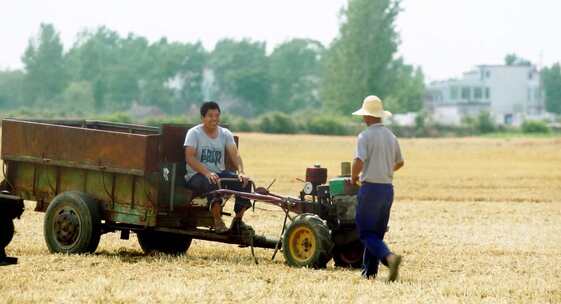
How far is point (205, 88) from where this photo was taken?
593ft

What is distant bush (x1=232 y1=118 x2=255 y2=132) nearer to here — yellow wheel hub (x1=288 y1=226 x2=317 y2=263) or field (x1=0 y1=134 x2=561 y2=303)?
field (x1=0 y1=134 x2=561 y2=303)

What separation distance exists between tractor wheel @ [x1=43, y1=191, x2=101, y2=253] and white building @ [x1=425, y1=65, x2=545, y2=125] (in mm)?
147822

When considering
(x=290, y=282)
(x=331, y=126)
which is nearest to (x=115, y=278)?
(x=290, y=282)

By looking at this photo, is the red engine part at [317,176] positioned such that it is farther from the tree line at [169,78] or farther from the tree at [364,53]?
the tree line at [169,78]

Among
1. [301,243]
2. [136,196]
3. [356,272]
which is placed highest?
[136,196]

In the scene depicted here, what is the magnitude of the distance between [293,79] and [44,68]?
38049 mm

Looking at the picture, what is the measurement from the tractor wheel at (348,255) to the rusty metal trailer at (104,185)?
73 cm

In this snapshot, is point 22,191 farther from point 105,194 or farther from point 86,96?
point 86,96

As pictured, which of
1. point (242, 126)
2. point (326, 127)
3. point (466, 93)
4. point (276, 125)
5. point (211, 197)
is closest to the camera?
point (211, 197)

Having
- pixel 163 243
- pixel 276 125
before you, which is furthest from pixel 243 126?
pixel 163 243

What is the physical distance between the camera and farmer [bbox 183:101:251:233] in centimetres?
1405

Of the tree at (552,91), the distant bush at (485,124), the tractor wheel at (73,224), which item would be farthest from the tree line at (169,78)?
the tractor wheel at (73,224)

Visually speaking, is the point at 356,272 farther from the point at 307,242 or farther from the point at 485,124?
the point at 485,124

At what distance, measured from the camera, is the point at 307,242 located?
1330 cm
